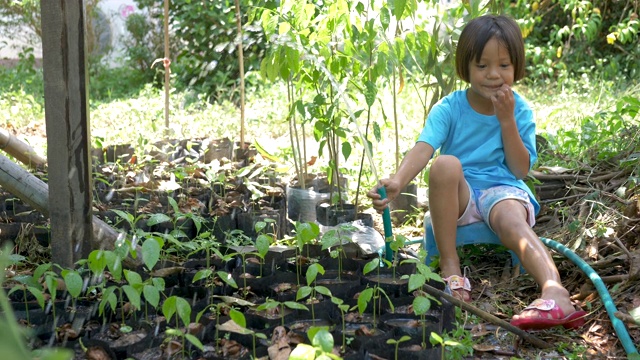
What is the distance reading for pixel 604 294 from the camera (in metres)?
2.26

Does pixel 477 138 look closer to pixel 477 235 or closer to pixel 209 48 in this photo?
pixel 477 235

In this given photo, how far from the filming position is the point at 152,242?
6.11 ft

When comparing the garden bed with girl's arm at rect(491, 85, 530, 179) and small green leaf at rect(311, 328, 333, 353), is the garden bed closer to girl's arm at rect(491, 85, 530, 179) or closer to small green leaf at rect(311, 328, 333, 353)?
small green leaf at rect(311, 328, 333, 353)

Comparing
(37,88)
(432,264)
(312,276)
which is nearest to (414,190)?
(432,264)

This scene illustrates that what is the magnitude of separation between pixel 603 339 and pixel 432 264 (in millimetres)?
701

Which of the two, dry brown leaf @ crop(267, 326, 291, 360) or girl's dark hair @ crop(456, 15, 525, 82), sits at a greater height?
girl's dark hair @ crop(456, 15, 525, 82)

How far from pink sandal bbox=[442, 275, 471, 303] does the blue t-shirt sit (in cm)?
39

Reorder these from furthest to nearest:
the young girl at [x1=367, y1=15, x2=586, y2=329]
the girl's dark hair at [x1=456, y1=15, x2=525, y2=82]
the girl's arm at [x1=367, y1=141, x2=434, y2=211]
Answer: the girl's dark hair at [x1=456, y1=15, x2=525, y2=82], the young girl at [x1=367, y1=15, x2=586, y2=329], the girl's arm at [x1=367, y1=141, x2=434, y2=211]

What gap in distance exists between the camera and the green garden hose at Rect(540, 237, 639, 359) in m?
2.01

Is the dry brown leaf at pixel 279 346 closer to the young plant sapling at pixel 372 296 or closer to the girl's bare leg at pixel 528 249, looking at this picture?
the young plant sapling at pixel 372 296

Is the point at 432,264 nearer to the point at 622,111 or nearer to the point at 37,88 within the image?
the point at 622,111

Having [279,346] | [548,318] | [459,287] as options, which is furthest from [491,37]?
[279,346]

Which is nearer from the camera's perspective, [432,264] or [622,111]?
[432,264]

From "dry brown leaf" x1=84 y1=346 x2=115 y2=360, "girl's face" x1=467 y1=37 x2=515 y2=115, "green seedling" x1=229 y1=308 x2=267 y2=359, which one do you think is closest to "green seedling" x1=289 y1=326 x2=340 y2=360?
"green seedling" x1=229 y1=308 x2=267 y2=359
